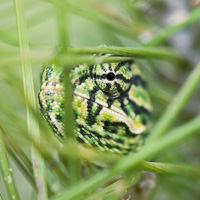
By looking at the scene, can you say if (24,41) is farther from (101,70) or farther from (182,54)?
(182,54)

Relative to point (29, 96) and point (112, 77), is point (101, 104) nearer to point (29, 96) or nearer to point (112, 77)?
point (112, 77)

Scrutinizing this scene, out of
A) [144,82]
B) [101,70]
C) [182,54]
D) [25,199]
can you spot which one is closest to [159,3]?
[182,54]

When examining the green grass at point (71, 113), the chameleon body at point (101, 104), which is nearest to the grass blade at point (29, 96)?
the green grass at point (71, 113)

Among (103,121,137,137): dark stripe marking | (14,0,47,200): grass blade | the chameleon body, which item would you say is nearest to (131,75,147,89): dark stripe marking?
the chameleon body

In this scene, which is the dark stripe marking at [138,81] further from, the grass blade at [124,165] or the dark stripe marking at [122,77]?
the grass blade at [124,165]

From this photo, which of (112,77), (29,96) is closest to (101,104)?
(112,77)

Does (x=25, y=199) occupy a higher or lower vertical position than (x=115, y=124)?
lower

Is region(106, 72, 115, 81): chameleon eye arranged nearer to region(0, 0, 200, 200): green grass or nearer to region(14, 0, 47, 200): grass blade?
region(0, 0, 200, 200): green grass
